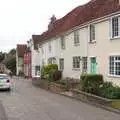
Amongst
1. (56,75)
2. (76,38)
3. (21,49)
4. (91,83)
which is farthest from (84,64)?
(21,49)

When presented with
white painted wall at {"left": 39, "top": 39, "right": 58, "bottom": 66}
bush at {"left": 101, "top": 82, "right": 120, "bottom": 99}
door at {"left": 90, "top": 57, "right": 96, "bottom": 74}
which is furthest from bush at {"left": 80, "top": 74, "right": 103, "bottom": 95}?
white painted wall at {"left": 39, "top": 39, "right": 58, "bottom": 66}

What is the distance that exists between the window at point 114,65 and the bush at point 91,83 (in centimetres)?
105

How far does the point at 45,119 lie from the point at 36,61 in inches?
1918

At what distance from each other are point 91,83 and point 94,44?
578 centimetres

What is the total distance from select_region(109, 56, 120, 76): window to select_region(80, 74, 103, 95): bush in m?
1.05

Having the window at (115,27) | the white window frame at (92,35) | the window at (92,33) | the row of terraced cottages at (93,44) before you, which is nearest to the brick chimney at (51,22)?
the row of terraced cottages at (93,44)

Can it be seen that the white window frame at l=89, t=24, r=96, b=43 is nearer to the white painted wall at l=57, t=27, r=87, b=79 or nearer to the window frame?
the white painted wall at l=57, t=27, r=87, b=79

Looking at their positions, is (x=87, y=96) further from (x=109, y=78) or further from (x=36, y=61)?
(x=36, y=61)

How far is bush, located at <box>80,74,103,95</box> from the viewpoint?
73.5 ft

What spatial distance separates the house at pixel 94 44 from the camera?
2511 cm

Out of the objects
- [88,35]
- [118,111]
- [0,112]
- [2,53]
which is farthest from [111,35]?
[2,53]

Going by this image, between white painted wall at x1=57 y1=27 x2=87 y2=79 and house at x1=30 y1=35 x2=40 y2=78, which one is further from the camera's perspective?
house at x1=30 y1=35 x2=40 y2=78

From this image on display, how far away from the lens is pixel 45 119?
14.1m

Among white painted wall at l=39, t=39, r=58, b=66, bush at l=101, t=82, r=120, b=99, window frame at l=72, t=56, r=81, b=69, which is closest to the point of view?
bush at l=101, t=82, r=120, b=99
